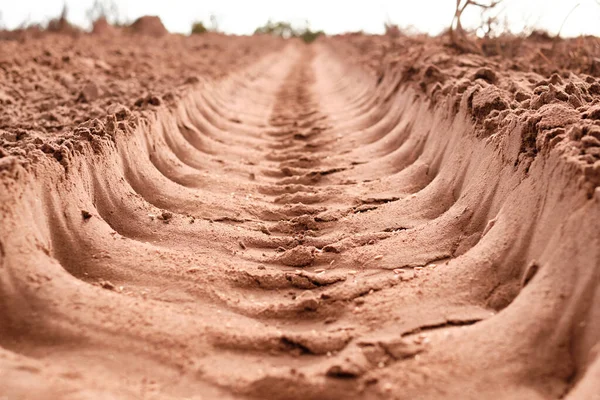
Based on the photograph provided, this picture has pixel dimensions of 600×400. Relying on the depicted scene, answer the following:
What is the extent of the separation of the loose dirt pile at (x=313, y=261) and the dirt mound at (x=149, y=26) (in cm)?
2050

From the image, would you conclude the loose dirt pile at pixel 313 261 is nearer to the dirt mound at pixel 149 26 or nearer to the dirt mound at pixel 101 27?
the dirt mound at pixel 101 27

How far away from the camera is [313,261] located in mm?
2359

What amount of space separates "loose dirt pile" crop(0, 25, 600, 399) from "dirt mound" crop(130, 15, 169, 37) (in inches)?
807

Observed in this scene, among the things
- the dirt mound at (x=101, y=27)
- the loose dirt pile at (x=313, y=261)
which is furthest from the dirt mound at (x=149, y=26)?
the loose dirt pile at (x=313, y=261)

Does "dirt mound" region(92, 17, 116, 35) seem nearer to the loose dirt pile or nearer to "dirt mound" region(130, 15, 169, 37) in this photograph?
"dirt mound" region(130, 15, 169, 37)

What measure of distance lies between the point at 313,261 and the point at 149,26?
23.3 metres

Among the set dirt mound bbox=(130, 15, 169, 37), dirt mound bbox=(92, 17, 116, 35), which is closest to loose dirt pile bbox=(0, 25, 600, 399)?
dirt mound bbox=(92, 17, 116, 35)

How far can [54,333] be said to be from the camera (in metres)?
1.66

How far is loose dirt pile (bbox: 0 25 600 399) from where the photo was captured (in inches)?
60.4

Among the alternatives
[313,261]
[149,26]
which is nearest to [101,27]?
[149,26]

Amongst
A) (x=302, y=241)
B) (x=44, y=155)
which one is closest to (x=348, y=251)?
(x=302, y=241)

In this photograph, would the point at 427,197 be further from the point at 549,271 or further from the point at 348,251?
the point at 549,271

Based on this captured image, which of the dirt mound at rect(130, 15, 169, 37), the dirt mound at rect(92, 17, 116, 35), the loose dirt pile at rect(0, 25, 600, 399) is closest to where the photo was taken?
the loose dirt pile at rect(0, 25, 600, 399)

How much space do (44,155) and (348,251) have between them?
4.47 ft
